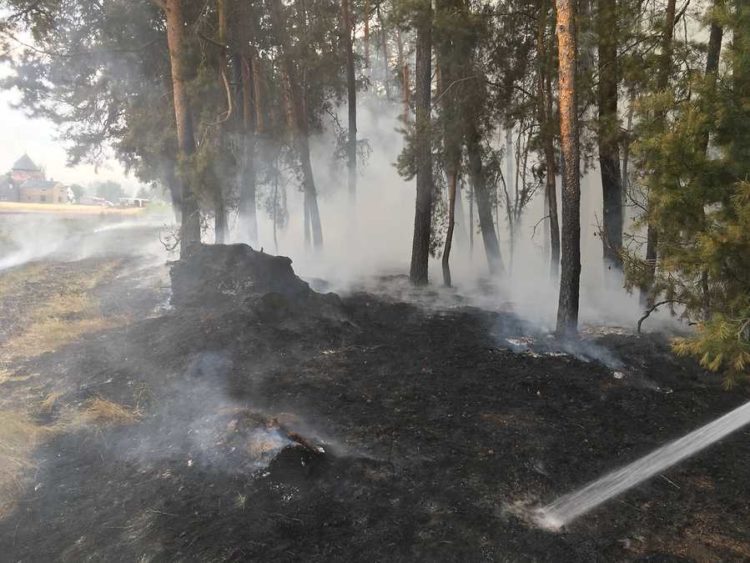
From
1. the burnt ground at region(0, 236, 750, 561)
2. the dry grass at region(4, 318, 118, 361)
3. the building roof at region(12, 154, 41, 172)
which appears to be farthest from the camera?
the building roof at region(12, 154, 41, 172)

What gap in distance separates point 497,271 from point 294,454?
12609mm

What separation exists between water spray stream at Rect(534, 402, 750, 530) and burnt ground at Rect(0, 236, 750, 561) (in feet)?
0.38

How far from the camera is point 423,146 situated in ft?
43.7


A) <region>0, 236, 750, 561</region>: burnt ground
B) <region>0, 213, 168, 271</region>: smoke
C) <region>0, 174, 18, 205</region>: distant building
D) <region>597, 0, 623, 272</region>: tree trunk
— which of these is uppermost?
<region>0, 174, 18, 205</region>: distant building

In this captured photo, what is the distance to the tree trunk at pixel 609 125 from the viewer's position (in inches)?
384

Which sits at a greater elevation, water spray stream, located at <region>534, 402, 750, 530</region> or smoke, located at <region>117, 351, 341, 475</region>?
smoke, located at <region>117, 351, 341, 475</region>

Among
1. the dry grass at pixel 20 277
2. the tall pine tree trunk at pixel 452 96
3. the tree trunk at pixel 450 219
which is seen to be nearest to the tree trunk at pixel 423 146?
the tall pine tree trunk at pixel 452 96

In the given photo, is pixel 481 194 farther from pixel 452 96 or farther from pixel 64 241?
pixel 64 241

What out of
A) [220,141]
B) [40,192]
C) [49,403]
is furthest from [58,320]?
[40,192]

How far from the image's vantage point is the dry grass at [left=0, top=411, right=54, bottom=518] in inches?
191

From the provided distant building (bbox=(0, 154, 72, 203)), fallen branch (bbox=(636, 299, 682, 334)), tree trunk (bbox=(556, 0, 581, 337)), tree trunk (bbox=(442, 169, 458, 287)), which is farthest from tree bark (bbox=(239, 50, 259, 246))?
distant building (bbox=(0, 154, 72, 203))

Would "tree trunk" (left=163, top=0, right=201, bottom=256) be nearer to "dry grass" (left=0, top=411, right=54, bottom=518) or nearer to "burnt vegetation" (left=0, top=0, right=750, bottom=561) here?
"burnt vegetation" (left=0, top=0, right=750, bottom=561)

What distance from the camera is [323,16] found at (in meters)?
16.6

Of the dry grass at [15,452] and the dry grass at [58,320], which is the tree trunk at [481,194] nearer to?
the dry grass at [58,320]
